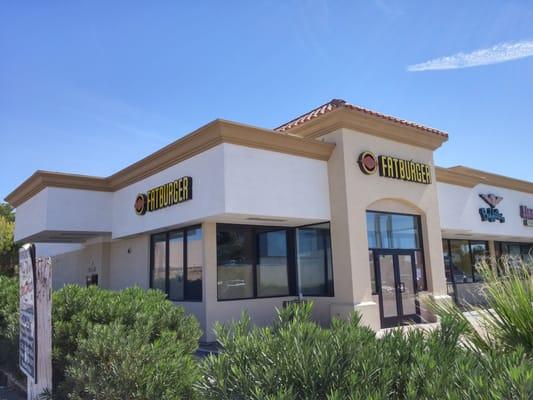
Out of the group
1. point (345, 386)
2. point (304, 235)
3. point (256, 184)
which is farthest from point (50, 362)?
point (304, 235)

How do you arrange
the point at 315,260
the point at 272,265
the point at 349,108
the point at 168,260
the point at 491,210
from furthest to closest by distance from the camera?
the point at 491,210
the point at 168,260
the point at 272,265
the point at 315,260
the point at 349,108

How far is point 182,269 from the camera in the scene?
14367 millimetres

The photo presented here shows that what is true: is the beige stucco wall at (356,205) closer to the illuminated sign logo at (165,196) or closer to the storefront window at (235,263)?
the storefront window at (235,263)

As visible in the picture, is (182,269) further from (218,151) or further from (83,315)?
(83,315)

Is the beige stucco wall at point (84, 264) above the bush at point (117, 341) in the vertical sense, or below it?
above

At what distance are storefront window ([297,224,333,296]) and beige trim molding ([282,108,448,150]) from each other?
307 centimetres

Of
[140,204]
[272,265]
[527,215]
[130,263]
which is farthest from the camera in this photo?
[527,215]

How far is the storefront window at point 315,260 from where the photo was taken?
46.4ft

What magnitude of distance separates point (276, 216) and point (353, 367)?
980 cm

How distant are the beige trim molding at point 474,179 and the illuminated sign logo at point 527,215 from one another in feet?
3.08

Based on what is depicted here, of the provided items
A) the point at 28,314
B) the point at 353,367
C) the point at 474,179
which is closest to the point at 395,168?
the point at 474,179

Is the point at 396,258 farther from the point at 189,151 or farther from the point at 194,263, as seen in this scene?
the point at 189,151

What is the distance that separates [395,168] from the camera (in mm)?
14961

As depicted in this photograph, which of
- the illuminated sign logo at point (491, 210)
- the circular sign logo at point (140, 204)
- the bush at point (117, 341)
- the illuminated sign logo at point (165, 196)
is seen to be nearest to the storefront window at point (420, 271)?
the illuminated sign logo at point (491, 210)
